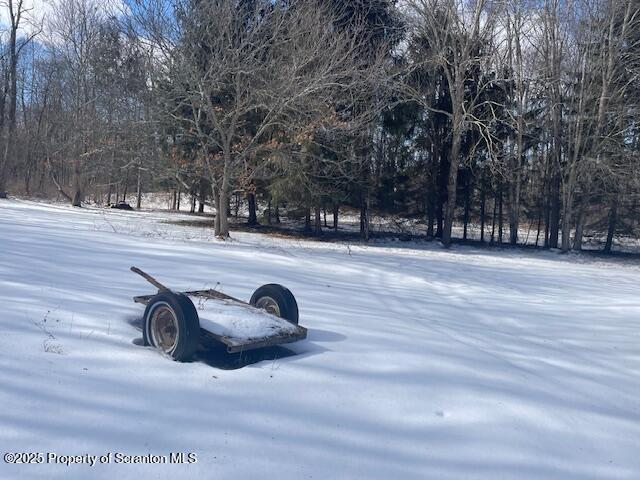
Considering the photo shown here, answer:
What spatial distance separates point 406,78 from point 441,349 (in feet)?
77.0

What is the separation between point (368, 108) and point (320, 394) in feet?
64.5

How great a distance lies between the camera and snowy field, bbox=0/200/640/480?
3367mm

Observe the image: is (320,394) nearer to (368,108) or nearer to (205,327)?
(205,327)

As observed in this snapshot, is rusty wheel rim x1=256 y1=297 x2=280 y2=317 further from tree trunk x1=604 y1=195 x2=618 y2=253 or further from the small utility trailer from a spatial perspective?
tree trunk x1=604 y1=195 x2=618 y2=253

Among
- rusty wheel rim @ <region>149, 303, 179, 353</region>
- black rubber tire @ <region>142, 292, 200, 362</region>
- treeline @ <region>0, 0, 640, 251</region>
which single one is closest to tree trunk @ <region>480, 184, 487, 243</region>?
treeline @ <region>0, 0, 640, 251</region>

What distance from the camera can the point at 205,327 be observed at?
510 centimetres

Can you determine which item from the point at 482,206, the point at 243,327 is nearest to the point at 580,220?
the point at 482,206

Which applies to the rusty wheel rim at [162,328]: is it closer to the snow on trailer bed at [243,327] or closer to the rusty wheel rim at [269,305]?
the snow on trailer bed at [243,327]

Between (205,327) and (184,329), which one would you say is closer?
(184,329)

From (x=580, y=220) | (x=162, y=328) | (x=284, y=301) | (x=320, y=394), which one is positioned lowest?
(x=320, y=394)

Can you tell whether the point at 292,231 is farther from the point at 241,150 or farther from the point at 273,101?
the point at 273,101

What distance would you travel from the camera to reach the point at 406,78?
27.3m

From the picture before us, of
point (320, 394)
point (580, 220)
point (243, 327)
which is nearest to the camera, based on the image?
point (320, 394)

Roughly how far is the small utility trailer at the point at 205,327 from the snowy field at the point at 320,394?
188 mm
